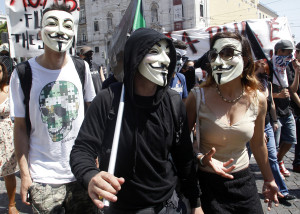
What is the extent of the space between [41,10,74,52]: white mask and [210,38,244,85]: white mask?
1.20 metres

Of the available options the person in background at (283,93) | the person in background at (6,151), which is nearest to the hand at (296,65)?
the person in background at (283,93)

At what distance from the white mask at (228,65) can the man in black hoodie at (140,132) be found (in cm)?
55

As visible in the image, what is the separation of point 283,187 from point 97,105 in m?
3.15

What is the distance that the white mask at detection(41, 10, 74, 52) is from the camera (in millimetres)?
2131

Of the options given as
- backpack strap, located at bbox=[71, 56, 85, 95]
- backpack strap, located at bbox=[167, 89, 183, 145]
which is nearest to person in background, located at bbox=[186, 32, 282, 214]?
backpack strap, located at bbox=[167, 89, 183, 145]

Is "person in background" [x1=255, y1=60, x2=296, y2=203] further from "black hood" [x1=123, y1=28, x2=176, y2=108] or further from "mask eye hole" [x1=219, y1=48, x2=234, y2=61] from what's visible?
"black hood" [x1=123, y1=28, x2=176, y2=108]

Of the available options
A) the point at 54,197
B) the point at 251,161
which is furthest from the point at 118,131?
the point at 251,161

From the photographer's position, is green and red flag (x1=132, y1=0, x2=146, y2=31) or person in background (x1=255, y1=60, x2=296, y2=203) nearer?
green and red flag (x1=132, y1=0, x2=146, y2=31)

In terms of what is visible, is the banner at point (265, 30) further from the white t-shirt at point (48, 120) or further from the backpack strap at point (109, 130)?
the backpack strap at point (109, 130)

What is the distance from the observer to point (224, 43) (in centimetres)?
206

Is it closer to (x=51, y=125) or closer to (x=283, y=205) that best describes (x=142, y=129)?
(x=51, y=125)

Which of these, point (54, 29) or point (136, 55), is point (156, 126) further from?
point (54, 29)

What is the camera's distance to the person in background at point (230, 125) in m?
1.98

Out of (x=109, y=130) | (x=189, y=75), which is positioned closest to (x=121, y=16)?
(x=189, y=75)
